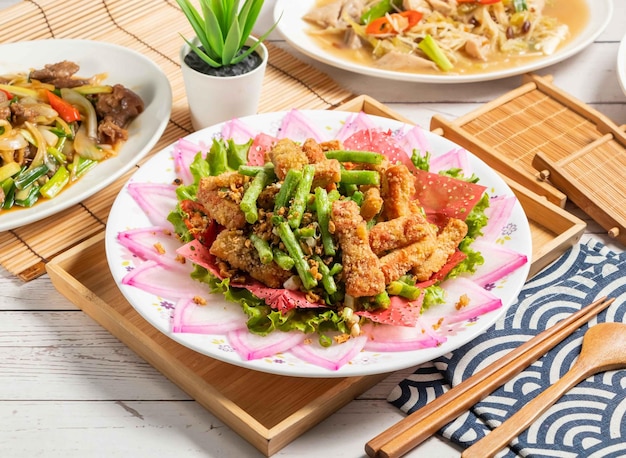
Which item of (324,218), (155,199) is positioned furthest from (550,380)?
(155,199)

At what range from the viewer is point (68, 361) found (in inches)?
115

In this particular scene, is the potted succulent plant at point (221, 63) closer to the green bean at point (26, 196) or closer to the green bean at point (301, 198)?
the green bean at point (26, 196)

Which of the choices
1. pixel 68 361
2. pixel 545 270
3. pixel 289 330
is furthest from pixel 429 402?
pixel 68 361

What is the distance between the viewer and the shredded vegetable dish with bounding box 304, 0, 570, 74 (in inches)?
176

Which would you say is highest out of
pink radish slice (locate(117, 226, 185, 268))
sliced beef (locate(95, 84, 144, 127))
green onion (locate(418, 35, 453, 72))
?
green onion (locate(418, 35, 453, 72))

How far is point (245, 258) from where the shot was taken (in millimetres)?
2750

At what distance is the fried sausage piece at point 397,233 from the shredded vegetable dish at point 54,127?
1.57 metres

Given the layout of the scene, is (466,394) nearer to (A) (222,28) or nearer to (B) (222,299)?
(B) (222,299)

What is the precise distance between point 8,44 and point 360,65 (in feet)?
6.42

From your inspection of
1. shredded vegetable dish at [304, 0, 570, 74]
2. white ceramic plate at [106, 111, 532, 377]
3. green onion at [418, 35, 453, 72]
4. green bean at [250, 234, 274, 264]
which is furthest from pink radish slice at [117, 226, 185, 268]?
green onion at [418, 35, 453, 72]

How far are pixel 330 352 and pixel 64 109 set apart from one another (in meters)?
2.04

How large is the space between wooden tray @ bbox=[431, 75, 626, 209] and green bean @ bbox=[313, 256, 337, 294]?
54.0 inches

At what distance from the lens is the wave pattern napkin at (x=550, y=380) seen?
255 cm

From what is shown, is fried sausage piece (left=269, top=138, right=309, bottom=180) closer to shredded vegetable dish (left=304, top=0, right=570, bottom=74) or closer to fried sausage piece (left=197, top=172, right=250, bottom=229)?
fried sausage piece (left=197, top=172, right=250, bottom=229)
